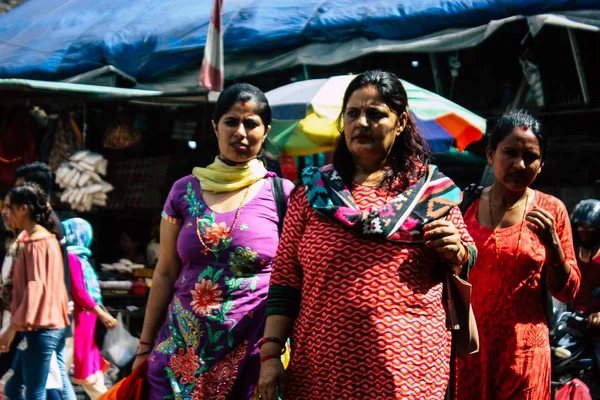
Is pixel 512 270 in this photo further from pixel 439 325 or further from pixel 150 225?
pixel 150 225

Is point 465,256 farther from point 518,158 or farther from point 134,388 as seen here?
point 134,388

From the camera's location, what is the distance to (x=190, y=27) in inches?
411

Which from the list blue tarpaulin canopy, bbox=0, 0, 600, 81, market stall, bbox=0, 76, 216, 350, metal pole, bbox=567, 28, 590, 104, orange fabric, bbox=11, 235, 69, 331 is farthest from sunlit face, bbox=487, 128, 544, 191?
market stall, bbox=0, 76, 216, 350

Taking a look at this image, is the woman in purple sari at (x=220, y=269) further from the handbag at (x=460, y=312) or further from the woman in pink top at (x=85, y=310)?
the woman in pink top at (x=85, y=310)

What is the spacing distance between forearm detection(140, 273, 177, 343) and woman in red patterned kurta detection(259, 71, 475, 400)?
101cm

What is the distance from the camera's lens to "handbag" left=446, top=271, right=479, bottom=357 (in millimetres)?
2924

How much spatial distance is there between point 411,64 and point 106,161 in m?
3.61

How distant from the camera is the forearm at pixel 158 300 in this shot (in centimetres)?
391

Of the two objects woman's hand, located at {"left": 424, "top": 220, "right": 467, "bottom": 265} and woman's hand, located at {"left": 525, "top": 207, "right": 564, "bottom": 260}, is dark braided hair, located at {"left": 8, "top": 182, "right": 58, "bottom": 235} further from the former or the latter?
woman's hand, located at {"left": 424, "top": 220, "right": 467, "bottom": 265}

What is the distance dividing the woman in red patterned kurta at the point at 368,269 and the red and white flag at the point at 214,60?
5.72 m

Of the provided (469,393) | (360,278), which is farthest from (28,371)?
(360,278)

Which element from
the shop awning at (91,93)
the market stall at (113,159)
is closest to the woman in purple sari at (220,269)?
the shop awning at (91,93)

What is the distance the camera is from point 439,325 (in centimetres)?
286

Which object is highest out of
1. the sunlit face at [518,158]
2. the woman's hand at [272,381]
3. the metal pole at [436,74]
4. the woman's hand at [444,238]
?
the metal pole at [436,74]
